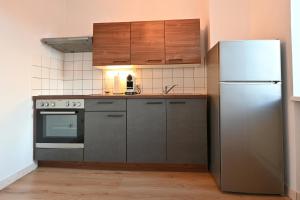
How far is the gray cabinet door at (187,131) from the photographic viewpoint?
2.62 metres

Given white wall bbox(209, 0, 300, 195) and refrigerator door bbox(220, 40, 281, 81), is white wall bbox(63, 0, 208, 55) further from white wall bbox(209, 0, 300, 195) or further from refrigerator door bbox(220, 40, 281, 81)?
refrigerator door bbox(220, 40, 281, 81)

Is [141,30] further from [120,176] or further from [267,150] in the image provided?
[267,150]

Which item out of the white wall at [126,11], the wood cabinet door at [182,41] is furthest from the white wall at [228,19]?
the white wall at [126,11]

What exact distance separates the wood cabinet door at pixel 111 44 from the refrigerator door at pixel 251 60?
1372mm

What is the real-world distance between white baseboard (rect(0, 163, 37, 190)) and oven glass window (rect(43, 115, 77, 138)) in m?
0.41

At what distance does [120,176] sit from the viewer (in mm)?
2543

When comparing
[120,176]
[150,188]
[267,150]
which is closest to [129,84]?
[120,176]

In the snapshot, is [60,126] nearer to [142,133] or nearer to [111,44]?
[142,133]

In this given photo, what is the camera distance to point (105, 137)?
8.91 ft

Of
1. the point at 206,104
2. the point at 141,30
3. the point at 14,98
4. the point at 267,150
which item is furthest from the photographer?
the point at 141,30

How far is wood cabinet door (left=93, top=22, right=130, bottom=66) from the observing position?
2982 mm

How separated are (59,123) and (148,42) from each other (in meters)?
1.52

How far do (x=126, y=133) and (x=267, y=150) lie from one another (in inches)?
58.6

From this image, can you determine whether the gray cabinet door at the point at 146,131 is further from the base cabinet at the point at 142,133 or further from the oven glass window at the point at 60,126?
the oven glass window at the point at 60,126
